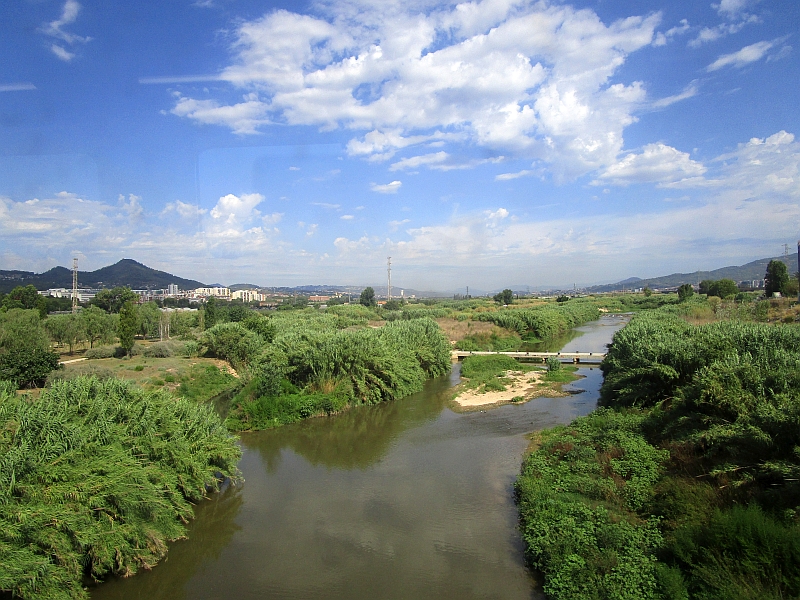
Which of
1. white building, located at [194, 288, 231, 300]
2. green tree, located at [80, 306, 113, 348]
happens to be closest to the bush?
green tree, located at [80, 306, 113, 348]

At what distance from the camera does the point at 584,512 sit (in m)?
10.5

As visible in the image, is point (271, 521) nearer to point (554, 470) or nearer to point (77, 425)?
point (77, 425)

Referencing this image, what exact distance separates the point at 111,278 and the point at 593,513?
88.5 m

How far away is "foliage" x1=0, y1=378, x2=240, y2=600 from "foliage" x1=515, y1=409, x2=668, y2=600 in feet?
24.9

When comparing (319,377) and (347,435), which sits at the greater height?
(319,377)

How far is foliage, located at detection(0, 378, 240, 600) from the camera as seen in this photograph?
7922mm

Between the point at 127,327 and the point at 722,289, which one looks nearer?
the point at 127,327

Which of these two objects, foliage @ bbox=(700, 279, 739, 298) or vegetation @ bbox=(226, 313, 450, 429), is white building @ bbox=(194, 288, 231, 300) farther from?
Answer: foliage @ bbox=(700, 279, 739, 298)

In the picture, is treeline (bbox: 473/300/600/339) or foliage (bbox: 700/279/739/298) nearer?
treeline (bbox: 473/300/600/339)

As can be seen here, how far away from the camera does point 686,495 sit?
9914 mm

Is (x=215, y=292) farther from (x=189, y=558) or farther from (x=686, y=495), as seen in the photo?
(x=686, y=495)

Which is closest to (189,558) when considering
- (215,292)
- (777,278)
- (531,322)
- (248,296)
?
(531,322)

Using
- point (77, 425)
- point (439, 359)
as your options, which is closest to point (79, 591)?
point (77, 425)

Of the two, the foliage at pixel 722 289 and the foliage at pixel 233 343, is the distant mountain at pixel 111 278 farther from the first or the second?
the foliage at pixel 722 289
